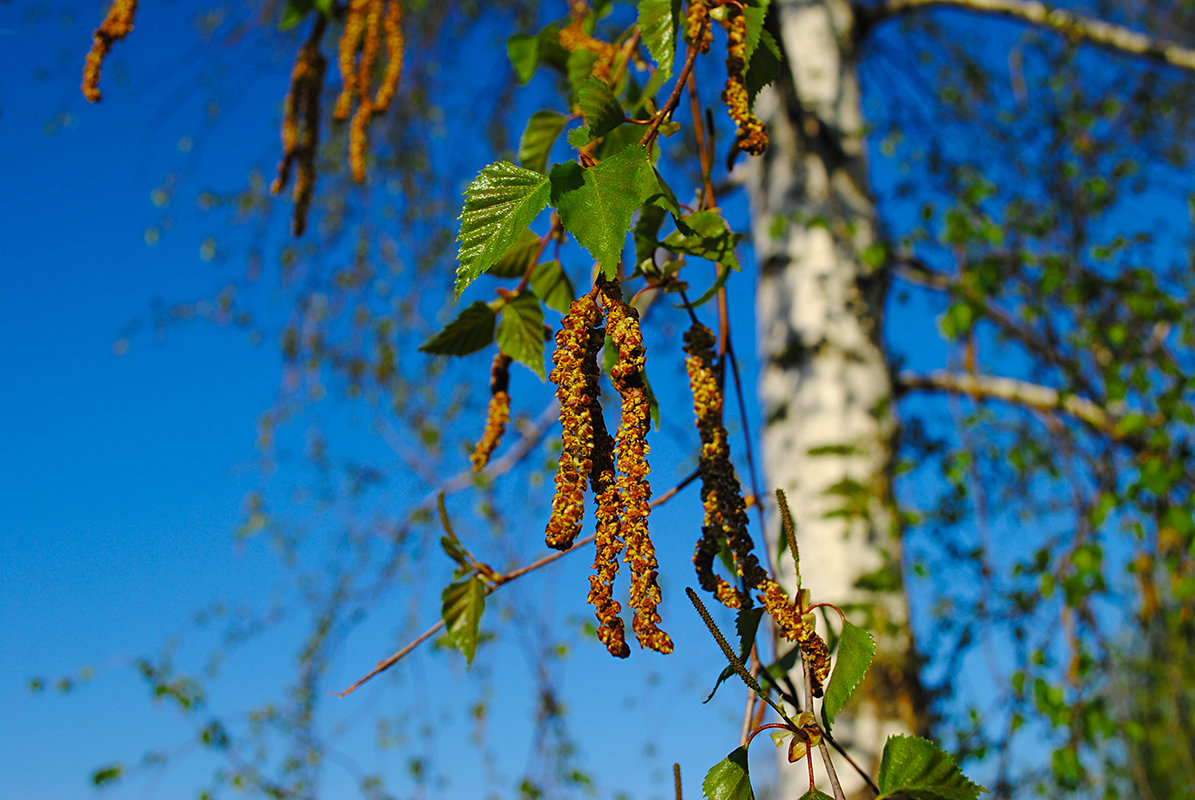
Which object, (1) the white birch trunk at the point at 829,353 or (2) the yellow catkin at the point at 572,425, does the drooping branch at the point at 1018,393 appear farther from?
(2) the yellow catkin at the point at 572,425

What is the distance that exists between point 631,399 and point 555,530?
9 centimetres

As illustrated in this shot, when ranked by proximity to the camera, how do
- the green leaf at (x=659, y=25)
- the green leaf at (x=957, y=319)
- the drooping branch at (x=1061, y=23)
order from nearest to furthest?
the green leaf at (x=659, y=25)
the green leaf at (x=957, y=319)
the drooping branch at (x=1061, y=23)

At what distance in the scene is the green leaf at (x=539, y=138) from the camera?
88 cm

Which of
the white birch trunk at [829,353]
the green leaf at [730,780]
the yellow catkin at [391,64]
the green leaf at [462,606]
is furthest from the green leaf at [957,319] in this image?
the green leaf at [730,780]

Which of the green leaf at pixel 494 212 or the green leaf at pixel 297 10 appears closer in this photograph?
the green leaf at pixel 494 212

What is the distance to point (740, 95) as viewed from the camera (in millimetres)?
625

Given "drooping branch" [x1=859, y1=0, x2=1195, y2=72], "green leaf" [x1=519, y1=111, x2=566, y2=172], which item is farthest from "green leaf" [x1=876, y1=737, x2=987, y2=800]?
"drooping branch" [x1=859, y1=0, x2=1195, y2=72]

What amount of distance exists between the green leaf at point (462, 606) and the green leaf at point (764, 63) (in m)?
0.47

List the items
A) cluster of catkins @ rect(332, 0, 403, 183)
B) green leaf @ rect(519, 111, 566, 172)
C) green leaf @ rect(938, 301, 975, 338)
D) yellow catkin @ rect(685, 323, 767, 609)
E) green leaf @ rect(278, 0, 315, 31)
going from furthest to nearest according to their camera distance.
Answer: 1. green leaf @ rect(938, 301, 975, 338)
2. green leaf @ rect(278, 0, 315, 31)
3. cluster of catkins @ rect(332, 0, 403, 183)
4. green leaf @ rect(519, 111, 566, 172)
5. yellow catkin @ rect(685, 323, 767, 609)

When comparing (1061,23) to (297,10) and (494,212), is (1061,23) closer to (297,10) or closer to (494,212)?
(297,10)

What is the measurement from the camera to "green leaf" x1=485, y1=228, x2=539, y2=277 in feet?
2.63

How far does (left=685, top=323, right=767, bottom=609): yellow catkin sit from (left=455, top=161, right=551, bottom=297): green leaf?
17 cm

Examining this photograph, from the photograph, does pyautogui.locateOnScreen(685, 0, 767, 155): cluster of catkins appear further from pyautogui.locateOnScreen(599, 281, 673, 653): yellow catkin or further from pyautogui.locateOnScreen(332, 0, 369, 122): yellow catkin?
pyautogui.locateOnScreen(332, 0, 369, 122): yellow catkin

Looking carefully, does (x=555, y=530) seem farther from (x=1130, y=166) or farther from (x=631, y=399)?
(x=1130, y=166)
